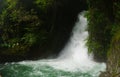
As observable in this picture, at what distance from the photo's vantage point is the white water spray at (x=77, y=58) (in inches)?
441

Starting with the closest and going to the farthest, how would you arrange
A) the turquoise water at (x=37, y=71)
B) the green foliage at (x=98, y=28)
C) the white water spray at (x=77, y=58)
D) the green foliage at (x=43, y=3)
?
the turquoise water at (x=37, y=71), the green foliage at (x=98, y=28), the white water spray at (x=77, y=58), the green foliage at (x=43, y=3)

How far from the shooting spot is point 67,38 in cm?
1409

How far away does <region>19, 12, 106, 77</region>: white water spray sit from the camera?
11.2m

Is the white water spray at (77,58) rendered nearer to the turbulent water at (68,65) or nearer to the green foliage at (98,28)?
the turbulent water at (68,65)

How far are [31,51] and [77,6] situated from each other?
3.35m

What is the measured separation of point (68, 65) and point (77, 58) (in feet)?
4.77

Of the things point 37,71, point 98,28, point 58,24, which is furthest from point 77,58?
point 37,71

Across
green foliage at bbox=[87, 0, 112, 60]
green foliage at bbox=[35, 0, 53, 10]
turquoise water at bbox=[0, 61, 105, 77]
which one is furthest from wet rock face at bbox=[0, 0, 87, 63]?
green foliage at bbox=[87, 0, 112, 60]

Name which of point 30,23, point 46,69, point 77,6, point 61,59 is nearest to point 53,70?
point 46,69

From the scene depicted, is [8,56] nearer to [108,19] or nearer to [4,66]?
[4,66]

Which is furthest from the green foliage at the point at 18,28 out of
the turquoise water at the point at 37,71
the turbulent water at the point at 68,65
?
the turquoise water at the point at 37,71

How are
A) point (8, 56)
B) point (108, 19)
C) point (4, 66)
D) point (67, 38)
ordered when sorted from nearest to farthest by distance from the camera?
point (108, 19) < point (4, 66) < point (8, 56) < point (67, 38)

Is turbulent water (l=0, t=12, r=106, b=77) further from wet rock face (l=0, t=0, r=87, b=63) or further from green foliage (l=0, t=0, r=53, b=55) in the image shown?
green foliage (l=0, t=0, r=53, b=55)

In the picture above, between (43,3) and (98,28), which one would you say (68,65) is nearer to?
(98,28)
